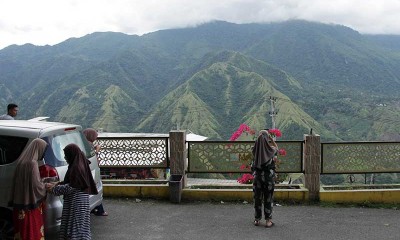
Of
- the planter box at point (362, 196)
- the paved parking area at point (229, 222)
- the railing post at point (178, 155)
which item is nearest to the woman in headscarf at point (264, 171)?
the paved parking area at point (229, 222)

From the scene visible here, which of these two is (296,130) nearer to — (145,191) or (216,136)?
(216,136)

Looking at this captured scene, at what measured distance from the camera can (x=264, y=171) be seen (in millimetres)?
6320

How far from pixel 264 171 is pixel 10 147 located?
335cm

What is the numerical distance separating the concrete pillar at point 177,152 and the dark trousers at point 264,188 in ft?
6.55

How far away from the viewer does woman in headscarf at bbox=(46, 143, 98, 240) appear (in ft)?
15.1

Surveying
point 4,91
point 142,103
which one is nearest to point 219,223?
point 142,103

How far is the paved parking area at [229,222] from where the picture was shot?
20.2 feet

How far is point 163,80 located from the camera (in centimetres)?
16912

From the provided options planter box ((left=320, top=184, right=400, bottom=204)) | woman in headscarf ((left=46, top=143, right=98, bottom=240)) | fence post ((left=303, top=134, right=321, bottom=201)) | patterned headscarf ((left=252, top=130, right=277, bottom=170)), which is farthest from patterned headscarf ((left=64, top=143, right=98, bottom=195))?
planter box ((left=320, top=184, right=400, bottom=204))

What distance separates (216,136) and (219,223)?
84.1m

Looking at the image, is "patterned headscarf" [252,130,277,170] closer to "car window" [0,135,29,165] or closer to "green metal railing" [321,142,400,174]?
"green metal railing" [321,142,400,174]

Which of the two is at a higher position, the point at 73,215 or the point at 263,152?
the point at 263,152

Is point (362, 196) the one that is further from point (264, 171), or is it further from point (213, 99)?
point (213, 99)

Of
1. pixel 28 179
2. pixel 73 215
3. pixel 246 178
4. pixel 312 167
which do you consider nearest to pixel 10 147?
pixel 28 179
